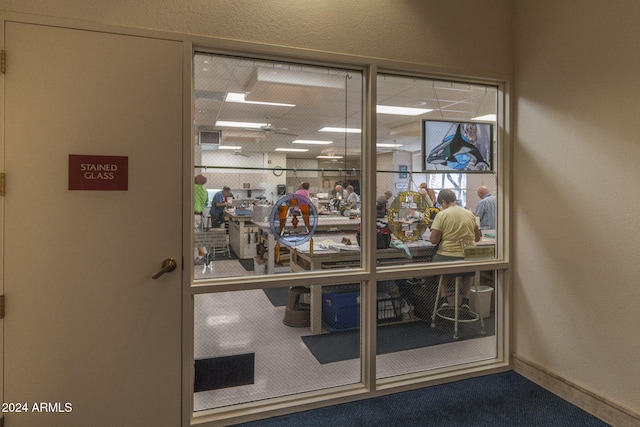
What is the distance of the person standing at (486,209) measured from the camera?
2803 mm

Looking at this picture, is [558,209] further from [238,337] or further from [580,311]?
[238,337]

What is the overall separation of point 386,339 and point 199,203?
166 centimetres

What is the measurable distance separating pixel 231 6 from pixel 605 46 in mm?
2263

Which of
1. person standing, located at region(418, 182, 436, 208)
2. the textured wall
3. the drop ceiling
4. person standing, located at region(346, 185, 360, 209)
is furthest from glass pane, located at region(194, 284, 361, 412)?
the textured wall

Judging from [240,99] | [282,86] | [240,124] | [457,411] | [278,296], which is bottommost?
[457,411]

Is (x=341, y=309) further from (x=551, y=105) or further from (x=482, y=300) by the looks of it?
(x=551, y=105)

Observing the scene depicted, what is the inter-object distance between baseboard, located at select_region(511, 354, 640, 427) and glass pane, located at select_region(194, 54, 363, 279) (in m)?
1.58

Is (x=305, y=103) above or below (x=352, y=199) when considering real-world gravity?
above

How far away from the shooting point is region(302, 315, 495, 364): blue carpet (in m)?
2.57

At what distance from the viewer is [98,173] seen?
6.21 ft

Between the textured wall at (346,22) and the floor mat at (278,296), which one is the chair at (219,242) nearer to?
the floor mat at (278,296)

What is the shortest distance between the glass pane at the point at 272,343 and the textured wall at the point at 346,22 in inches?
63.8

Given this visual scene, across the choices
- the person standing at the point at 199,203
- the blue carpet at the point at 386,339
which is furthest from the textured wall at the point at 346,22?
the blue carpet at the point at 386,339

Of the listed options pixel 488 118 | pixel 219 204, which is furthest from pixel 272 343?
pixel 488 118
